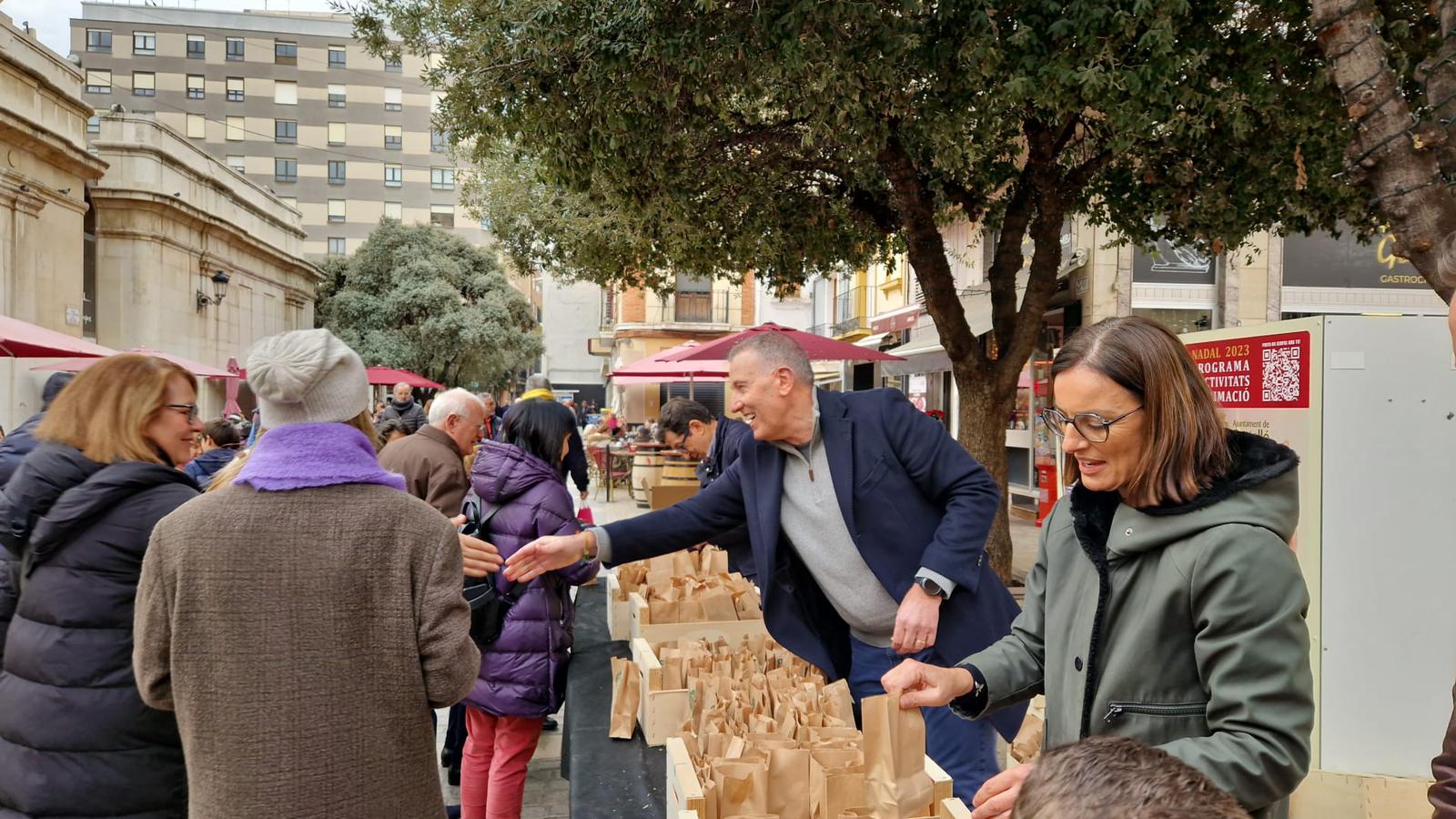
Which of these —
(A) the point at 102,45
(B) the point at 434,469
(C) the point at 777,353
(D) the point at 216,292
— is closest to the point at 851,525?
(C) the point at 777,353

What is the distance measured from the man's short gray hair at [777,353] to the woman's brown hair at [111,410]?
1632 millimetres

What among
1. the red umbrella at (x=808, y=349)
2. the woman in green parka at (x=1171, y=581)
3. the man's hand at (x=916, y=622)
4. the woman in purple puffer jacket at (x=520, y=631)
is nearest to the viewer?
the woman in green parka at (x=1171, y=581)

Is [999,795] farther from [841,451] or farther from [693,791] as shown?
[841,451]

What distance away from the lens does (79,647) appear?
2.23 metres

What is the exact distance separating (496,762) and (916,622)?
192 cm

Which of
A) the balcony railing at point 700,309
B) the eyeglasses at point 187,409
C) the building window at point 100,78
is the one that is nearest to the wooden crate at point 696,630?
the eyeglasses at point 187,409

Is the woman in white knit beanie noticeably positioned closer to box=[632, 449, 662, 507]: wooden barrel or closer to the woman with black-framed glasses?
the woman with black-framed glasses

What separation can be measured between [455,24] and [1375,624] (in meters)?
8.15

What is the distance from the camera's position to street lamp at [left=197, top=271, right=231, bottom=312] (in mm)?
21641

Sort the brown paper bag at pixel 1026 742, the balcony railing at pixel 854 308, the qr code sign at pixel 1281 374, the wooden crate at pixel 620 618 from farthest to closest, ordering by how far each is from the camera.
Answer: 1. the balcony railing at pixel 854 308
2. the wooden crate at pixel 620 618
3. the qr code sign at pixel 1281 374
4. the brown paper bag at pixel 1026 742

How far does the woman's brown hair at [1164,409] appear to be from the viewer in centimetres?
152

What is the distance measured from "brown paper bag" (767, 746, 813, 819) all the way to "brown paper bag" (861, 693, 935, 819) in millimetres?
159

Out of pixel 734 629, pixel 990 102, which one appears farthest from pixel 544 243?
pixel 734 629

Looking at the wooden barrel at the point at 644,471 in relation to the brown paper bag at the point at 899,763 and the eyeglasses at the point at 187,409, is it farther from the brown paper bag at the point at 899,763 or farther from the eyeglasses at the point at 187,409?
the brown paper bag at the point at 899,763
